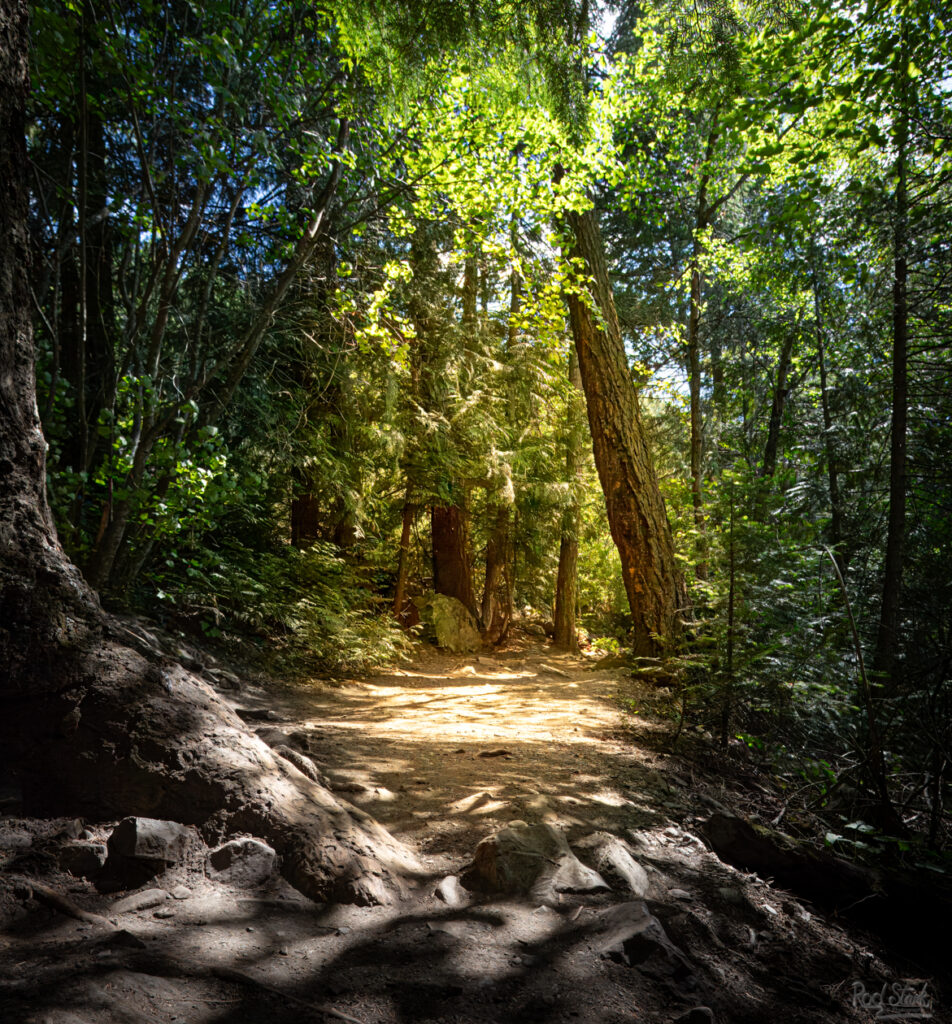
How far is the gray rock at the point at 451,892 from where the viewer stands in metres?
2.40

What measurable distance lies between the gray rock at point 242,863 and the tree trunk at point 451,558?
37.4 feet

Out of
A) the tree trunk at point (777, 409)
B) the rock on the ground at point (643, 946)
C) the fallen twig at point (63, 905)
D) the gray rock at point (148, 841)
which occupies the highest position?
the tree trunk at point (777, 409)

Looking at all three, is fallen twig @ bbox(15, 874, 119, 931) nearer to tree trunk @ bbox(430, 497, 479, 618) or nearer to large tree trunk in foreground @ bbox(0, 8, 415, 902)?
large tree trunk in foreground @ bbox(0, 8, 415, 902)

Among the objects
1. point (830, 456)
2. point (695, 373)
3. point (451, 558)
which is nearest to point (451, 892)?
point (830, 456)

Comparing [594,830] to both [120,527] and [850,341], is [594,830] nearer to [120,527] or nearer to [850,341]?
[120,527]

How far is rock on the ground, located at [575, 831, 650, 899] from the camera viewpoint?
8.83 ft

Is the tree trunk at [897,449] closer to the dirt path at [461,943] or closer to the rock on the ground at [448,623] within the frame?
the dirt path at [461,943]

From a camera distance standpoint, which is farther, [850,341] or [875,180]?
[850,341]

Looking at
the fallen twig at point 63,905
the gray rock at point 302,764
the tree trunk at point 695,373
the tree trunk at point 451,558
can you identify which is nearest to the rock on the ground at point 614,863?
the gray rock at point 302,764

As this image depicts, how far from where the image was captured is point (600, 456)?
7789 mm

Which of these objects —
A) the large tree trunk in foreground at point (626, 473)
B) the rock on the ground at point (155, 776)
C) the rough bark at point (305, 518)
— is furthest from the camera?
the rough bark at point (305, 518)

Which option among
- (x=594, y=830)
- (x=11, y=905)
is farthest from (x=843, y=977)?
(x=11, y=905)

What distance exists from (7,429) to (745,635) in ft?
16.5

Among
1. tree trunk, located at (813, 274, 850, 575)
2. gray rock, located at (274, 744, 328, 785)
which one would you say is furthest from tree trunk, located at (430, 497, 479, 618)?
gray rock, located at (274, 744, 328, 785)
